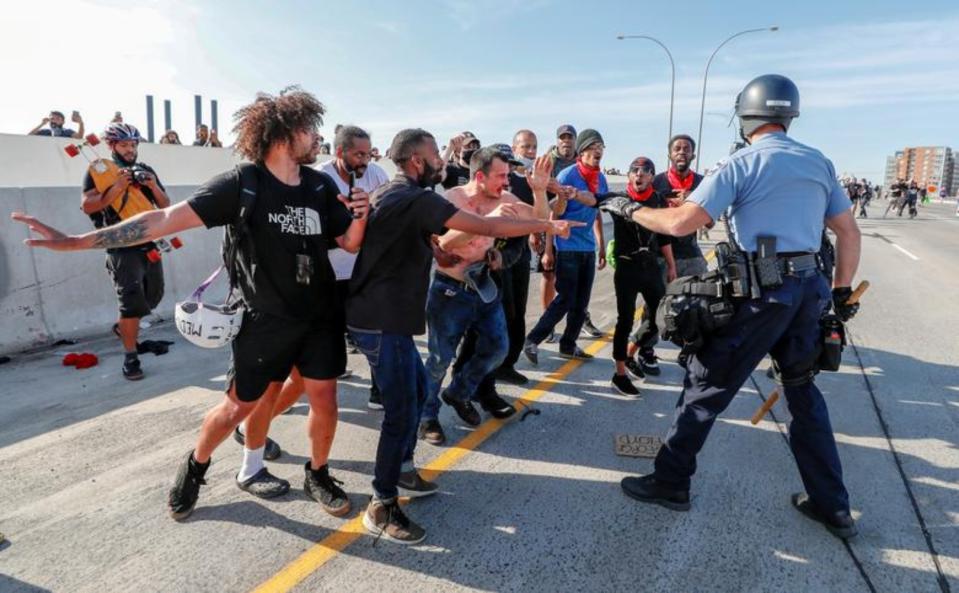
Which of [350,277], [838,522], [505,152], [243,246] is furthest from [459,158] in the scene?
[838,522]

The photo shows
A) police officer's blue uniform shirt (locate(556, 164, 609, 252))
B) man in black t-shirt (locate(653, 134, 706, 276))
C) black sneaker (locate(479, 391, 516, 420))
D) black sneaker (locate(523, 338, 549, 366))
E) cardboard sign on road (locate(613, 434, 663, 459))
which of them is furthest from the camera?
black sneaker (locate(523, 338, 549, 366))

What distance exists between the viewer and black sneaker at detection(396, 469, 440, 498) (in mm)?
3162

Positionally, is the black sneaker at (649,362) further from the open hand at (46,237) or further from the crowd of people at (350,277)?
the open hand at (46,237)

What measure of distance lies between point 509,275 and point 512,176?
35.3 inches

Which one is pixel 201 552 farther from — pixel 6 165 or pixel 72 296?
pixel 6 165

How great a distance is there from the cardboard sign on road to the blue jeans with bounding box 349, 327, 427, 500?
160 cm

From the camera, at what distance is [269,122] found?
269 centimetres

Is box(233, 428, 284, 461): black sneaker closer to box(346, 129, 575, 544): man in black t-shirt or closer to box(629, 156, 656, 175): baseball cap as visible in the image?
box(346, 129, 575, 544): man in black t-shirt

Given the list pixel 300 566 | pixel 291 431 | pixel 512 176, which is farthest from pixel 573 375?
pixel 300 566

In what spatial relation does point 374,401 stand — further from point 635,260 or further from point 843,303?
point 843,303

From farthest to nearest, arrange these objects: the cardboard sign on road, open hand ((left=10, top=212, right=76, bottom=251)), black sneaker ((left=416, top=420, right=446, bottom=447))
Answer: black sneaker ((left=416, top=420, right=446, bottom=447))
the cardboard sign on road
open hand ((left=10, top=212, right=76, bottom=251))

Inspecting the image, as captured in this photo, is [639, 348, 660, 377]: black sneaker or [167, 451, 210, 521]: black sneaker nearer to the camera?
[167, 451, 210, 521]: black sneaker

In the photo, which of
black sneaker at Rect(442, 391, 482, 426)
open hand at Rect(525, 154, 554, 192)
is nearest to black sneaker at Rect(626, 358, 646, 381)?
black sneaker at Rect(442, 391, 482, 426)

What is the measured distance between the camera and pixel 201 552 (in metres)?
2.67
